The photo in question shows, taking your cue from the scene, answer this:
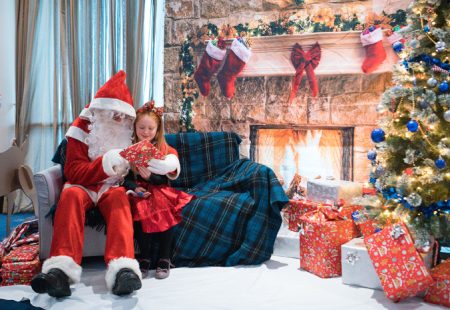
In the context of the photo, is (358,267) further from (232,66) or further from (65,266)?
(232,66)

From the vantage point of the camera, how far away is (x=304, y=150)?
385 cm

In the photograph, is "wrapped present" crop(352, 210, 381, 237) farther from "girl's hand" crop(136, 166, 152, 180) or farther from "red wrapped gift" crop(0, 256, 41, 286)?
"red wrapped gift" crop(0, 256, 41, 286)

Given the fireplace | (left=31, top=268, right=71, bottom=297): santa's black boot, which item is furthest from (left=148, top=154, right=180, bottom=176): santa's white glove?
the fireplace

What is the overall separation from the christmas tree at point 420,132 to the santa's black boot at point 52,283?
5.68 ft

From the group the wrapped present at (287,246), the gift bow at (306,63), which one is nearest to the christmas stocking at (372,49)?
the gift bow at (306,63)

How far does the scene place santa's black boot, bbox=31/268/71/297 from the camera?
2.23 meters

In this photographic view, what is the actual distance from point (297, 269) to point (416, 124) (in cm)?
118

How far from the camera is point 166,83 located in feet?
14.1

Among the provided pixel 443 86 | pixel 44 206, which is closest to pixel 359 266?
pixel 443 86

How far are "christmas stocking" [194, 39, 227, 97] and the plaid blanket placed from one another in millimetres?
1390

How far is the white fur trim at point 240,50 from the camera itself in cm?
398

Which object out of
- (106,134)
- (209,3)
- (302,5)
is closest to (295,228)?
(106,134)

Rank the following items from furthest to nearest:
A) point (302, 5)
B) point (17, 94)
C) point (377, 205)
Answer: point (17, 94) < point (302, 5) < point (377, 205)

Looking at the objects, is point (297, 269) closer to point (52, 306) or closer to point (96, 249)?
point (96, 249)
